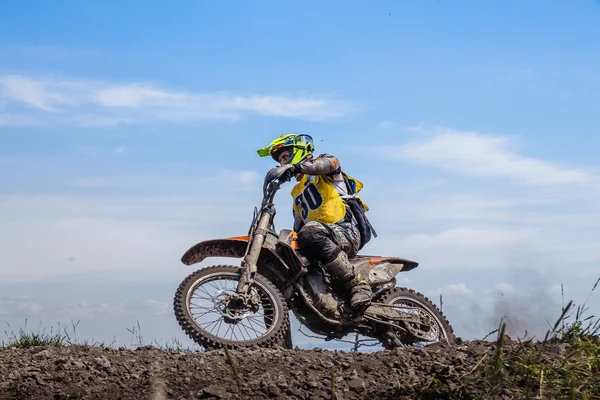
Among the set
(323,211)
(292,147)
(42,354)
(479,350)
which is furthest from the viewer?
(292,147)

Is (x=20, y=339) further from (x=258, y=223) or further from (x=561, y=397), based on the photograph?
(x=561, y=397)

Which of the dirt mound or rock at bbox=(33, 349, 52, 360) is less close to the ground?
rock at bbox=(33, 349, 52, 360)

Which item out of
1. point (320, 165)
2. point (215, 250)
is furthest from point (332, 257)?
point (215, 250)

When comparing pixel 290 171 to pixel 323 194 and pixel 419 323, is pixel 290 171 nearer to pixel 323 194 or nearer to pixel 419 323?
pixel 323 194

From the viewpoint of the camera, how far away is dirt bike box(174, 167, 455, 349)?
823 cm

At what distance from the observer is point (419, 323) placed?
383 inches

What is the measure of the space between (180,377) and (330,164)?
12.1 ft

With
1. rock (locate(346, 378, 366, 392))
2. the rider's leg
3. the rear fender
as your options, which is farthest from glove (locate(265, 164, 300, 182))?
rock (locate(346, 378, 366, 392))

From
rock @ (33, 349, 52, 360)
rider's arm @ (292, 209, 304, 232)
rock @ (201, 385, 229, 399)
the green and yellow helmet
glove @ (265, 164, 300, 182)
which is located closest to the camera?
rock @ (201, 385, 229, 399)

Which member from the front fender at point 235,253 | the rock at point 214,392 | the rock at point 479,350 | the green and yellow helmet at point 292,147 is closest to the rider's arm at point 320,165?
the green and yellow helmet at point 292,147

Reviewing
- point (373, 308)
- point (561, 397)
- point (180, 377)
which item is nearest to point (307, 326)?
point (373, 308)

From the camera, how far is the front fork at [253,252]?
8.27 m

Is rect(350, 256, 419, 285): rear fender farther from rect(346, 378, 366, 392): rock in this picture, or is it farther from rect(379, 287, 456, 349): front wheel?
rect(346, 378, 366, 392): rock

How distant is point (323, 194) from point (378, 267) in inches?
49.7
